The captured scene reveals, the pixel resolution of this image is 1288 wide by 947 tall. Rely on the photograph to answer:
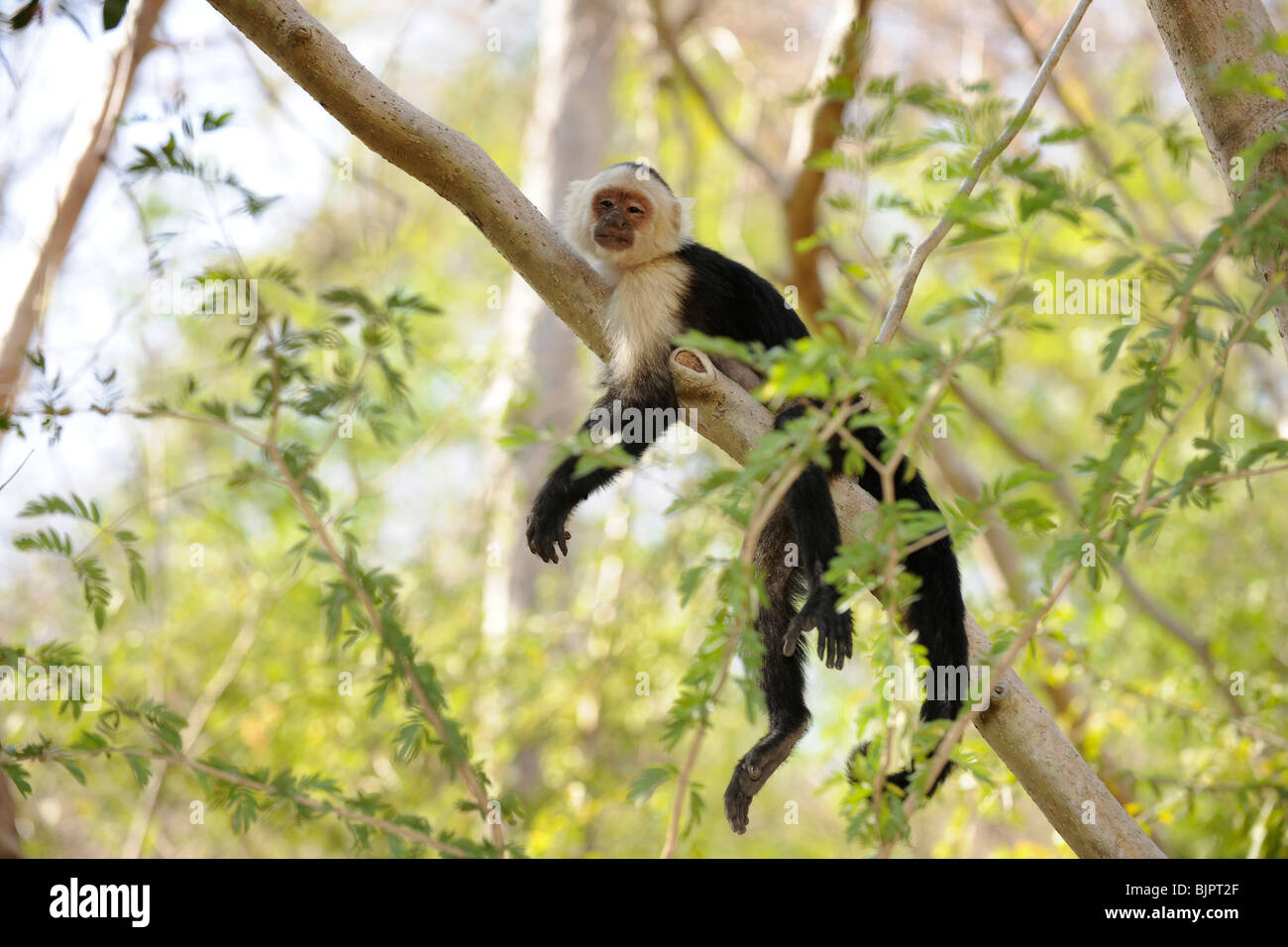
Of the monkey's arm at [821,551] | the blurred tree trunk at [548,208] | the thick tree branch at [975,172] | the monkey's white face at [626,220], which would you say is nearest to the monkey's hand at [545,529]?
the monkey's arm at [821,551]

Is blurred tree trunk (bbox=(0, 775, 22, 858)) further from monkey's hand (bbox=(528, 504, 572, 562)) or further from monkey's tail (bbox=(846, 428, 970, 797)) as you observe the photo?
monkey's tail (bbox=(846, 428, 970, 797))

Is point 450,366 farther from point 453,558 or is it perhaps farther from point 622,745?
point 622,745

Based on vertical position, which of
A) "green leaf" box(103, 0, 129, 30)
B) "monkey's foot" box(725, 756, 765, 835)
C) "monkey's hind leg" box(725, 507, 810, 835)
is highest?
"green leaf" box(103, 0, 129, 30)

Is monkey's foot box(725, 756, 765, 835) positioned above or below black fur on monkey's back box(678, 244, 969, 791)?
below

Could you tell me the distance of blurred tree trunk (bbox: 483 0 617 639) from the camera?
33.3 ft

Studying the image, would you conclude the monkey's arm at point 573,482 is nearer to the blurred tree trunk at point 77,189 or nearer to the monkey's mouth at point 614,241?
the monkey's mouth at point 614,241

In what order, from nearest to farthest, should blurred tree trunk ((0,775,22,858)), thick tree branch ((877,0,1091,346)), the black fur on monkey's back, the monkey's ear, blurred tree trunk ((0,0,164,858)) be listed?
1. thick tree branch ((877,0,1091,346))
2. the black fur on monkey's back
3. blurred tree trunk ((0,775,22,858))
4. the monkey's ear
5. blurred tree trunk ((0,0,164,858))

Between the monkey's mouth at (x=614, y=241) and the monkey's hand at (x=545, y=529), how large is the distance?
1315mm

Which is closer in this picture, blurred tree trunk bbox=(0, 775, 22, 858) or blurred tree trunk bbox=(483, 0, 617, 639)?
blurred tree trunk bbox=(0, 775, 22, 858)

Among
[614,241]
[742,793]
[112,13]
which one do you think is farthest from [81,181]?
[742,793]

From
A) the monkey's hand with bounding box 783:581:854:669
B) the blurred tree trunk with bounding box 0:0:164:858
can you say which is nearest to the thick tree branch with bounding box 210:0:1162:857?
the monkey's hand with bounding box 783:581:854:669

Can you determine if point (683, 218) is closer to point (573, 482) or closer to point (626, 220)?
point (626, 220)

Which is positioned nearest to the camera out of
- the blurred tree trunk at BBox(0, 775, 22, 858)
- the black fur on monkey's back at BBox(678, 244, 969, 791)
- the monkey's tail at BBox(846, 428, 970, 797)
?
the monkey's tail at BBox(846, 428, 970, 797)
